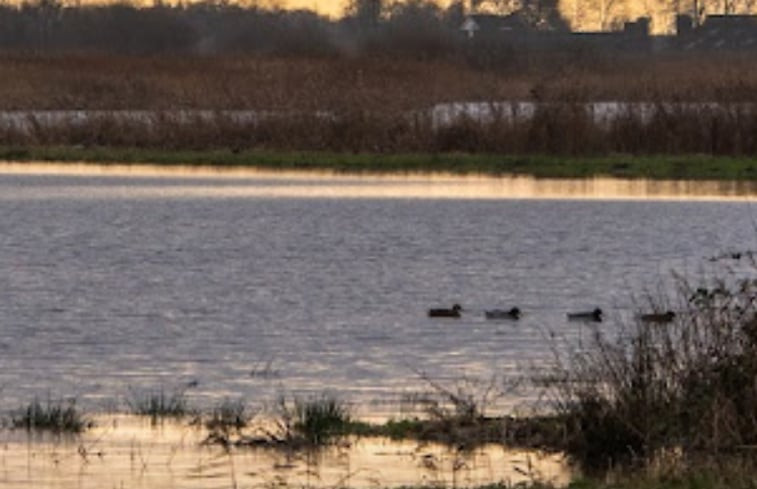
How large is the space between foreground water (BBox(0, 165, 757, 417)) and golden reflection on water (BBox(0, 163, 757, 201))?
85 millimetres

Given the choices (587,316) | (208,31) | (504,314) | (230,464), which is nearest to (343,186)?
(504,314)

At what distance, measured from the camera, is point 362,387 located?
49.8 ft

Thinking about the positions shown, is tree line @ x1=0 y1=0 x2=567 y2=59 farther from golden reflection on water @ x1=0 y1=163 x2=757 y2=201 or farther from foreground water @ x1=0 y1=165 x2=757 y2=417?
foreground water @ x1=0 y1=165 x2=757 y2=417

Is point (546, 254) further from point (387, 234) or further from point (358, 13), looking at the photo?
point (358, 13)

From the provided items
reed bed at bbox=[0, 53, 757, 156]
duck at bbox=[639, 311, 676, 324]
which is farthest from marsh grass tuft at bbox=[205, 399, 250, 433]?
reed bed at bbox=[0, 53, 757, 156]

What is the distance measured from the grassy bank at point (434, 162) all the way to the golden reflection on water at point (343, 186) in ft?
0.89

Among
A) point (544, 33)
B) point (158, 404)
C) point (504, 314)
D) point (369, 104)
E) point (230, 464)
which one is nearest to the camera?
point (230, 464)

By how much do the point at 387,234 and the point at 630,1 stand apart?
330 feet

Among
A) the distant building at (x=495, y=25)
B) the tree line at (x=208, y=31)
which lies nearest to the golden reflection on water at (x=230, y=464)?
the tree line at (x=208, y=31)

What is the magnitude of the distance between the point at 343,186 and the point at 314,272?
12.6 metres

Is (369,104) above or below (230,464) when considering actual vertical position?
below

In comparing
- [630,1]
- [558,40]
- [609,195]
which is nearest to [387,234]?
[609,195]

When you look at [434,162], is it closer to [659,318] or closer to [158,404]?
[659,318]

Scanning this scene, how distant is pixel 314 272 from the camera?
77.9 ft
